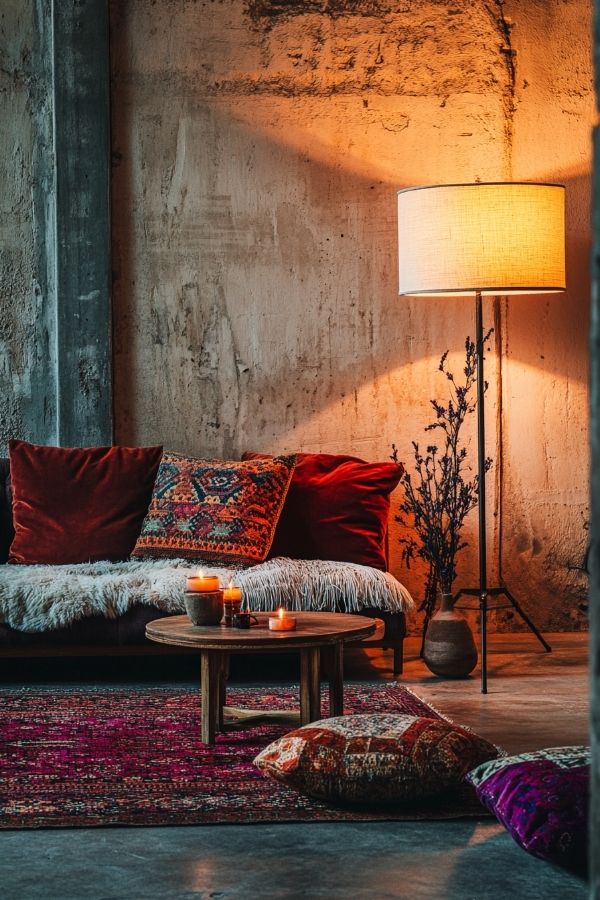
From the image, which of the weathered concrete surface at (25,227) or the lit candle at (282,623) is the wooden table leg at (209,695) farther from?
the weathered concrete surface at (25,227)

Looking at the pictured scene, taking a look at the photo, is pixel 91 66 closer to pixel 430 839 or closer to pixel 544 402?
pixel 544 402

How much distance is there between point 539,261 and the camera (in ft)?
15.4

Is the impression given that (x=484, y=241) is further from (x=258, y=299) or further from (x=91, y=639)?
(x=91, y=639)

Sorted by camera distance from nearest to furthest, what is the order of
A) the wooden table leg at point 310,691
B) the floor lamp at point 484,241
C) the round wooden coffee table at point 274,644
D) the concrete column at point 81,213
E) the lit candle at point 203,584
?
the round wooden coffee table at point 274,644 → the wooden table leg at point 310,691 → the lit candle at point 203,584 → the floor lamp at point 484,241 → the concrete column at point 81,213

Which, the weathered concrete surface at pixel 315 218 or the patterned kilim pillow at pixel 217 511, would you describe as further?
the weathered concrete surface at pixel 315 218

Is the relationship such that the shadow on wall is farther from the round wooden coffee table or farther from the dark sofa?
the round wooden coffee table

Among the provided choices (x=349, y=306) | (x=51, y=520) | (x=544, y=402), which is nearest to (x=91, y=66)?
(x=349, y=306)

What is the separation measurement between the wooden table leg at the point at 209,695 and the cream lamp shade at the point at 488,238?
186 centimetres

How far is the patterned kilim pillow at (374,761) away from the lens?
112 inches

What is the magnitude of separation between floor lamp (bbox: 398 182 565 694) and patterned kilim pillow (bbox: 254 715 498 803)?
1.67 m

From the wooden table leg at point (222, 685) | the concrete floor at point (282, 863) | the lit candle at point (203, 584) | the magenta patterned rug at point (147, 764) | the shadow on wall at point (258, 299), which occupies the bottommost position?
the magenta patterned rug at point (147, 764)

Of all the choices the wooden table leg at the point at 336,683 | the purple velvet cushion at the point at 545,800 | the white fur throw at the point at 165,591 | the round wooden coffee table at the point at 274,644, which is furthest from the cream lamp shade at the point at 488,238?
the purple velvet cushion at the point at 545,800

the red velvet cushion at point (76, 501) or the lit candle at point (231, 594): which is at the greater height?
the red velvet cushion at point (76, 501)

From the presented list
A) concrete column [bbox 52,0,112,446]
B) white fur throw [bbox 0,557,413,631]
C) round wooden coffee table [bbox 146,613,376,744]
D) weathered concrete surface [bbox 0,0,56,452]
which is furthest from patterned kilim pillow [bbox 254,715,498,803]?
weathered concrete surface [bbox 0,0,56,452]
